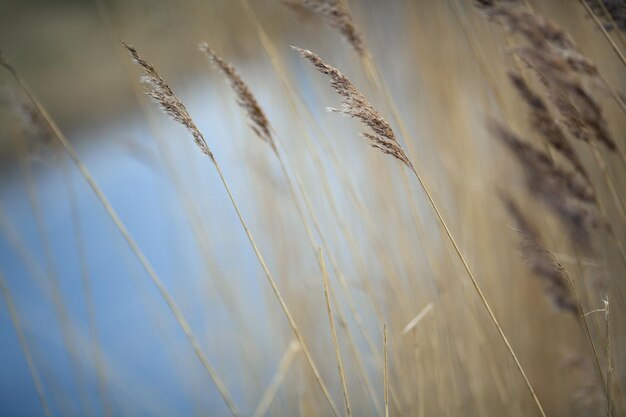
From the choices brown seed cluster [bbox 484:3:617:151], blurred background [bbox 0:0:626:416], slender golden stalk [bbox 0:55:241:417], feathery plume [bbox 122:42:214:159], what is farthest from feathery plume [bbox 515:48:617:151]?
slender golden stalk [bbox 0:55:241:417]

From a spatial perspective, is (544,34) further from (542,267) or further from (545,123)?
(542,267)

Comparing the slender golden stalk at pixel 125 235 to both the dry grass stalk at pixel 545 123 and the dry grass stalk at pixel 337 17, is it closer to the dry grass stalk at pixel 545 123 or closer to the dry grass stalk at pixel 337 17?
the dry grass stalk at pixel 337 17

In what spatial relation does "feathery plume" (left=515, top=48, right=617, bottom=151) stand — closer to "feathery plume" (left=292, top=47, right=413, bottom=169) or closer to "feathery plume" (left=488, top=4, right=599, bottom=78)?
"feathery plume" (left=488, top=4, right=599, bottom=78)

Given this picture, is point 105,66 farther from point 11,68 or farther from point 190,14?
point 11,68

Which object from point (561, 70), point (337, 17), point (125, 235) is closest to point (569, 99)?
point (561, 70)

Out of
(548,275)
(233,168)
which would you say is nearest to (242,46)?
(548,275)

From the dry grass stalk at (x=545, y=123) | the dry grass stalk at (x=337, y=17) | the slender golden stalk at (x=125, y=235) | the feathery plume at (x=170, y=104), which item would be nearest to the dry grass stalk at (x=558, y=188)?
the dry grass stalk at (x=545, y=123)
